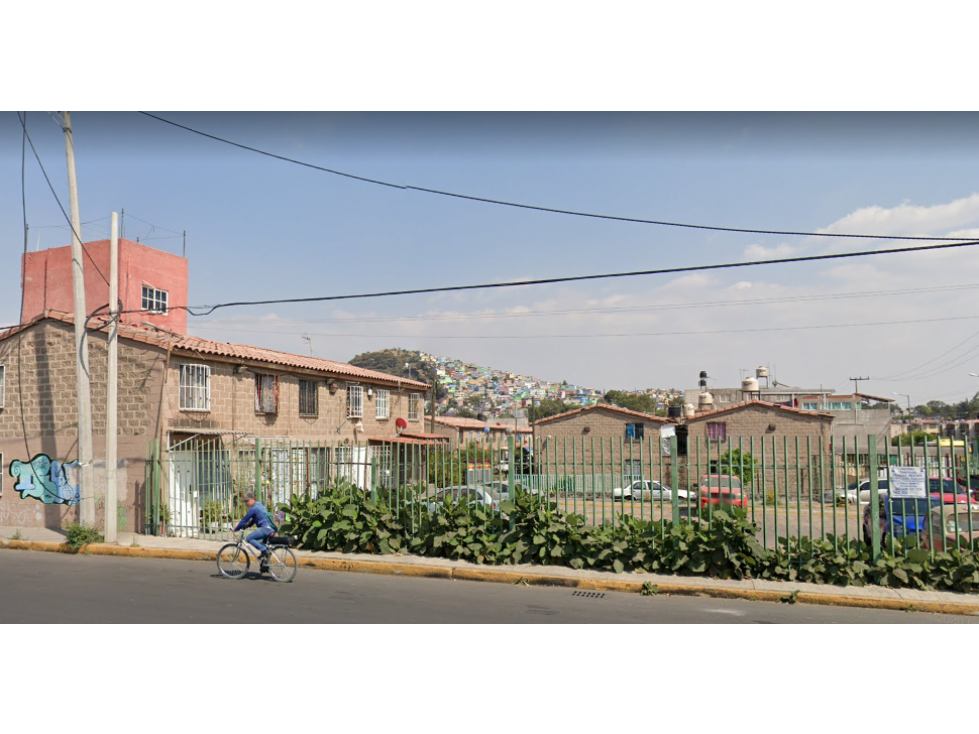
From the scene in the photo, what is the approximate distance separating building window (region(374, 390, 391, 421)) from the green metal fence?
12.5m

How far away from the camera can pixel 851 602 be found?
9.06 meters

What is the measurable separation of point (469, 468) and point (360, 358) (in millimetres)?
133203

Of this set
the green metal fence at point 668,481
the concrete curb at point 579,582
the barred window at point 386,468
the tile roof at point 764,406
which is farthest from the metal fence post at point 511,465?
the tile roof at point 764,406

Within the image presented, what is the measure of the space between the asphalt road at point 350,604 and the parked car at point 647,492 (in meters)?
1.52

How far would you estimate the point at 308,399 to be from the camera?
22.8m

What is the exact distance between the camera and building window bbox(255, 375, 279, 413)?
2036 centimetres

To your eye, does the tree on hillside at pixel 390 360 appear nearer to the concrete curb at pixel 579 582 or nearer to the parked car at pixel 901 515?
the concrete curb at pixel 579 582

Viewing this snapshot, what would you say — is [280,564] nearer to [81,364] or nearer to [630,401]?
[81,364]

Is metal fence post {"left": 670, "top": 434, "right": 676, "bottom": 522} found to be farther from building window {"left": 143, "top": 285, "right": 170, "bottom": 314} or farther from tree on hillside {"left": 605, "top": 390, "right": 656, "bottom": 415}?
tree on hillside {"left": 605, "top": 390, "right": 656, "bottom": 415}

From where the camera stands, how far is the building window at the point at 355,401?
2541 cm

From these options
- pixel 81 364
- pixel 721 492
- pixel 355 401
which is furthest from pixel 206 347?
pixel 721 492

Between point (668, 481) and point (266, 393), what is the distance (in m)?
13.2

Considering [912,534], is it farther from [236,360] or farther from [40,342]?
[40,342]
